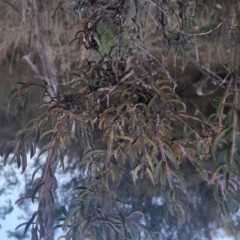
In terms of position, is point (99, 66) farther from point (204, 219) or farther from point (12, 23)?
point (12, 23)

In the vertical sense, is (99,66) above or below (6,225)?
above

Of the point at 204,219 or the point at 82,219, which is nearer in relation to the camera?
the point at 82,219

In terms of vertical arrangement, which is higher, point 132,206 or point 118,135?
point 118,135

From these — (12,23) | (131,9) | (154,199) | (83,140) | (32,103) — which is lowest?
(154,199)

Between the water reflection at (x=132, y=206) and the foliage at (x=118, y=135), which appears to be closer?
the foliage at (x=118, y=135)

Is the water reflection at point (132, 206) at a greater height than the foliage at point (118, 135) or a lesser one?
lesser

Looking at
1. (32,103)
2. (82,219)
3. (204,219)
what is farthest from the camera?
(32,103)

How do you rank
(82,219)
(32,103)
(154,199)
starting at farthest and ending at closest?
(32,103), (154,199), (82,219)

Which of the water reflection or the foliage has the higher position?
the foliage

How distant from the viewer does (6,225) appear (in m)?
1.05

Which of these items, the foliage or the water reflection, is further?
the water reflection

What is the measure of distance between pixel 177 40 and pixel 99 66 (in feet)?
0.43

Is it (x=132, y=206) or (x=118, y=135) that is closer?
(x=118, y=135)

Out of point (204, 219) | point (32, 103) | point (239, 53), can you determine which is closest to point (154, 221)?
point (204, 219)
